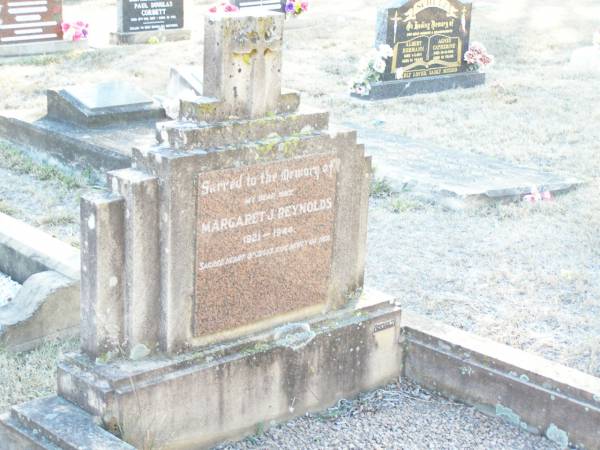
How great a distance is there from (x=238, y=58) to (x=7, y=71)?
995 cm

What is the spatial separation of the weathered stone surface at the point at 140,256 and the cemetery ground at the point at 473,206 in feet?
3.05

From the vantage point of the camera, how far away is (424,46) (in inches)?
524

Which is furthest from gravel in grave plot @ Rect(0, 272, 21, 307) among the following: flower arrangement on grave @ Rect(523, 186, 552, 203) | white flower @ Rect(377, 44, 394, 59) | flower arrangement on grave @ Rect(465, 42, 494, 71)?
flower arrangement on grave @ Rect(465, 42, 494, 71)

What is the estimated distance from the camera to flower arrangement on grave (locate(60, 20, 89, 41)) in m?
15.4

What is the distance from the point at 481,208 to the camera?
832 centimetres

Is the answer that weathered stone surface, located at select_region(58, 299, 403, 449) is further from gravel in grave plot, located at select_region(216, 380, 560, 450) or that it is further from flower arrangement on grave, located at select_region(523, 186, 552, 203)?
flower arrangement on grave, located at select_region(523, 186, 552, 203)

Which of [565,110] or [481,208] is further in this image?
[565,110]

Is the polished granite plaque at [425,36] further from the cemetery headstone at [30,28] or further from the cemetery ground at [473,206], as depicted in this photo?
the cemetery headstone at [30,28]

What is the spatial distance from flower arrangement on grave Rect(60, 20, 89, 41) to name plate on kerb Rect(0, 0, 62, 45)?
0.09m

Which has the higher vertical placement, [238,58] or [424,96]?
[238,58]

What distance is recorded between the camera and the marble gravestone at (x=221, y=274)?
13.7ft

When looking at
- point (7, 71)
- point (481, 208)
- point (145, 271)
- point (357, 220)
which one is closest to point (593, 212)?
point (481, 208)

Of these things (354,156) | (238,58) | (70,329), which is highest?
(238,58)

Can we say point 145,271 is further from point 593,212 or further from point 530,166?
point 530,166
